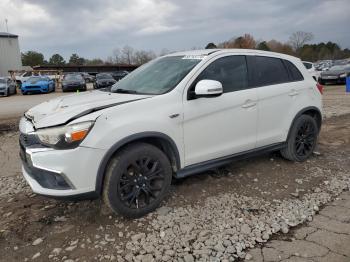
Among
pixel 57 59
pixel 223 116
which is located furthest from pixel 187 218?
pixel 57 59

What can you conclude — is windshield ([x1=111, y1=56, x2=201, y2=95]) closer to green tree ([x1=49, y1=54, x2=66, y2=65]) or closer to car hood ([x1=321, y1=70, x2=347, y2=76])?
car hood ([x1=321, y1=70, x2=347, y2=76])

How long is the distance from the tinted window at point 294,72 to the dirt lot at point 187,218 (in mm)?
1341

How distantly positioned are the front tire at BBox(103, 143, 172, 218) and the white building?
59751mm

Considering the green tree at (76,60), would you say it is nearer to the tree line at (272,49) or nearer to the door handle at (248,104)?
the tree line at (272,49)

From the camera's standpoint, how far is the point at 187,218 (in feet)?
12.3

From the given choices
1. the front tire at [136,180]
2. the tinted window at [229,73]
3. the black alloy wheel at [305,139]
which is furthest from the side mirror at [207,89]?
the black alloy wheel at [305,139]

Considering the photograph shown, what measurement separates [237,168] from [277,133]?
0.79 meters

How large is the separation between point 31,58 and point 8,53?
24437 millimetres

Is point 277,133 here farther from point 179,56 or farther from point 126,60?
point 126,60

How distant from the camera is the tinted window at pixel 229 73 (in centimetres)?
428

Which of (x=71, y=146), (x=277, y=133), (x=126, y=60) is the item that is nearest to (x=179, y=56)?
(x=277, y=133)

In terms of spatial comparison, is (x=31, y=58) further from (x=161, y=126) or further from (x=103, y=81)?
(x=161, y=126)

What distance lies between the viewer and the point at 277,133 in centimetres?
498

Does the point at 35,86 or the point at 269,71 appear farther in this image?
the point at 35,86
